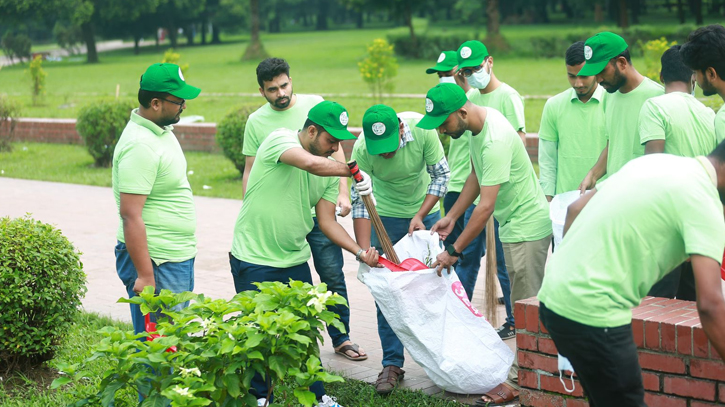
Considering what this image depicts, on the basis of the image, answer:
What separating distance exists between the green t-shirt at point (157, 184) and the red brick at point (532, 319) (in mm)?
1705

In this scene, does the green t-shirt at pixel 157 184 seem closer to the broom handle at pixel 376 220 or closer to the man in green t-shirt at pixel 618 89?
the broom handle at pixel 376 220

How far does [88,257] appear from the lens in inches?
331

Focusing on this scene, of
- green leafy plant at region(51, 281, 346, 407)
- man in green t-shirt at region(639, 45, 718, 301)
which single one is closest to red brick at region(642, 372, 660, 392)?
man in green t-shirt at region(639, 45, 718, 301)

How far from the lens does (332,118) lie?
402cm

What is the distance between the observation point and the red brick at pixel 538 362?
3801mm

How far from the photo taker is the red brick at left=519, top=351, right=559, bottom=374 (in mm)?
3801

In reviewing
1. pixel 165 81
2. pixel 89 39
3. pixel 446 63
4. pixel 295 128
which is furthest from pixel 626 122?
pixel 89 39

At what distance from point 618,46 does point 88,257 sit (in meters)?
6.02

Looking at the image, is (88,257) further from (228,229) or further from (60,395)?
(60,395)

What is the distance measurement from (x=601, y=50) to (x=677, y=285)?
1.32 metres

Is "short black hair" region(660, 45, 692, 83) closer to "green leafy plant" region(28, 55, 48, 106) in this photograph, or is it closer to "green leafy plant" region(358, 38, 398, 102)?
"green leafy plant" region(358, 38, 398, 102)

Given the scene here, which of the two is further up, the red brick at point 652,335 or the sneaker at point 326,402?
the red brick at point 652,335


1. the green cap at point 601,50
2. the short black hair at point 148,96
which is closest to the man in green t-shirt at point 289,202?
the short black hair at point 148,96

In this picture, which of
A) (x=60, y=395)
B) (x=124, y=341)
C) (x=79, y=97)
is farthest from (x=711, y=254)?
(x=79, y=97)
